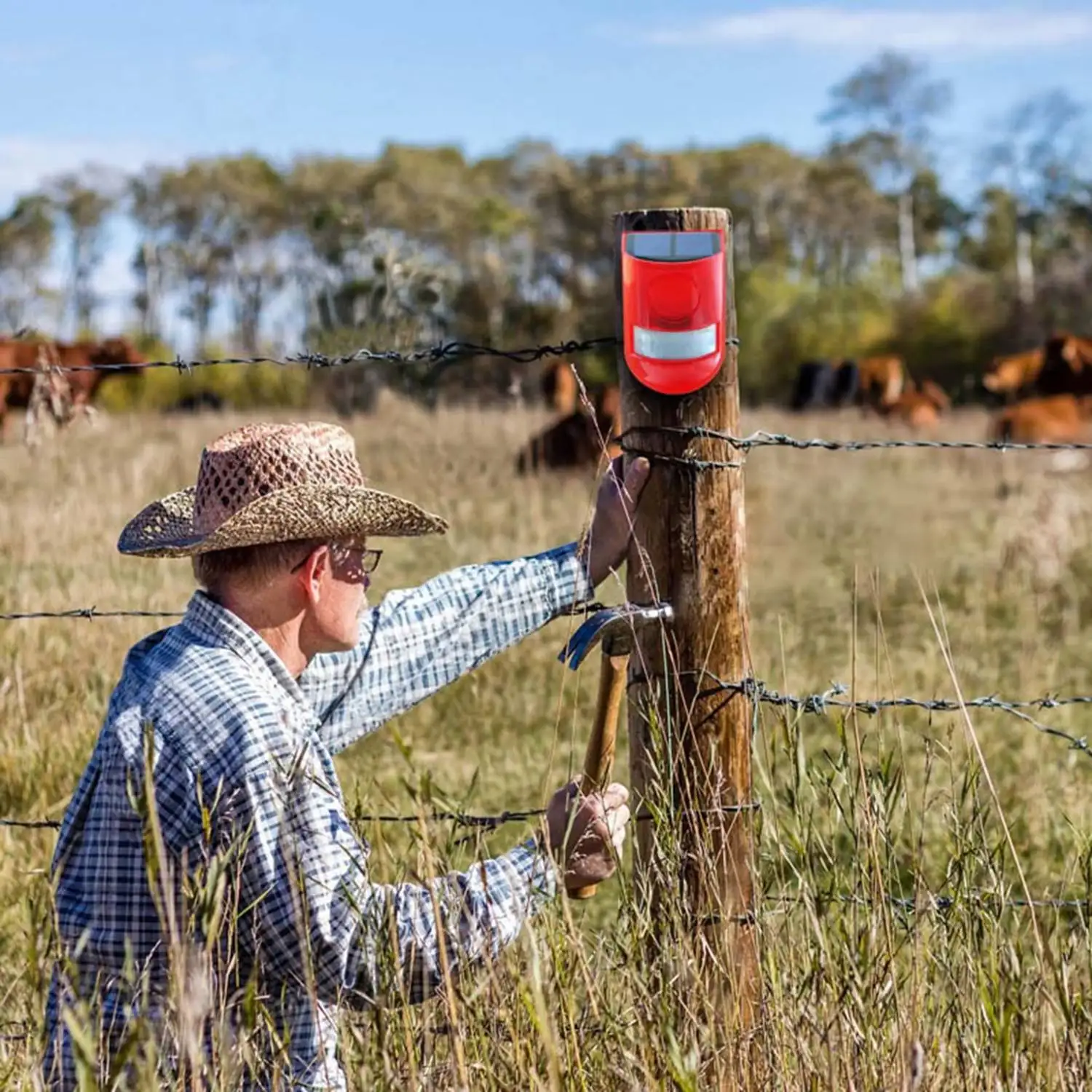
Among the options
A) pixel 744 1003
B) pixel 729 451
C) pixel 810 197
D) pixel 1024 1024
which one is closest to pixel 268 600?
pixel 729 451

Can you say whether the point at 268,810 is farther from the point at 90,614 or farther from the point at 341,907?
the point at 90,614

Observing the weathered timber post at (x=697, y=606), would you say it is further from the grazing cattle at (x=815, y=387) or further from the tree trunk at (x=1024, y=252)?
the tree trunk at (x=1024, y=252)

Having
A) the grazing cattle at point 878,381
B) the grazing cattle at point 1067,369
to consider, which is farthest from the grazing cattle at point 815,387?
the grazing cattle at point 1067,369

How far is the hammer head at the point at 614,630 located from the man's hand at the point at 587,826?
207 millimetres

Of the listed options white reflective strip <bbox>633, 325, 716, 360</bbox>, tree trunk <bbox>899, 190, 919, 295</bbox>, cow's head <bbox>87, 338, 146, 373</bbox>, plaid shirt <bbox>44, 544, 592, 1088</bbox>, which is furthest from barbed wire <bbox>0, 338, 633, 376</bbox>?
tree trunk <bbox>899, 190, 919, 295</bbox>

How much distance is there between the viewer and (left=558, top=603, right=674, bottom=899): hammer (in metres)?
2.33

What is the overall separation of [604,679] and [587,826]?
0.91 feet

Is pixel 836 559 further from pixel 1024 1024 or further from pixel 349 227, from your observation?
pixel 1024 1024

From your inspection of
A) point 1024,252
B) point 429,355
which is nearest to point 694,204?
point 1024,252

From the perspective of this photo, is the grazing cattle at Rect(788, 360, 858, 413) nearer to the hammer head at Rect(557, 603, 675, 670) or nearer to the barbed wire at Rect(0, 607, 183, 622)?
the barbed wire at Rect(0, 607, 183, 622)

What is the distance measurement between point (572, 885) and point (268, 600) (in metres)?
0.60

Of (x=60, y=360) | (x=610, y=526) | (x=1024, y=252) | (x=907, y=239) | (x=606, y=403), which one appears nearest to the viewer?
(x=610, y=526)

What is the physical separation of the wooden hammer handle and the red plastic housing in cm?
45

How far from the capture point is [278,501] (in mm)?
2180
